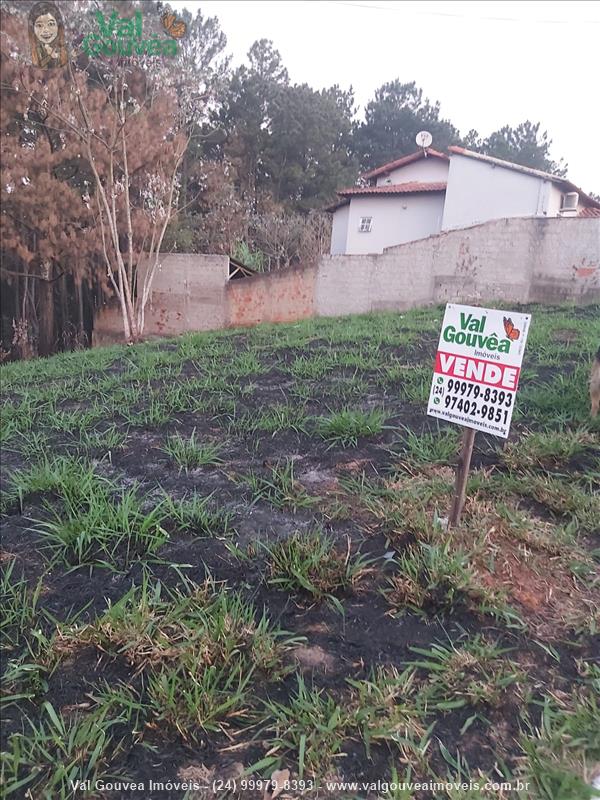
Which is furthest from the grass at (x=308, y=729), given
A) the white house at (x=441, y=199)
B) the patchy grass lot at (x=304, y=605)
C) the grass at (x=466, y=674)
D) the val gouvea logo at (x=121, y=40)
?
the white house at (x=441, y=199)

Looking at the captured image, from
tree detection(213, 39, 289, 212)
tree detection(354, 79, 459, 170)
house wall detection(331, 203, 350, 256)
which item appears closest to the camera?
house wall detection(331, 203, 350, 256)

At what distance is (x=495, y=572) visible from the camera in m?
2.07

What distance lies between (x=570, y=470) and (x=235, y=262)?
436 inches

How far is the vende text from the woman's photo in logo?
37.4 feet

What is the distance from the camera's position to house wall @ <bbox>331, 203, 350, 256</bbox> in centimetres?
1942

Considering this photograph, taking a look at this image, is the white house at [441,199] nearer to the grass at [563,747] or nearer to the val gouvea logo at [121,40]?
the val gouvea logo at [121,40]

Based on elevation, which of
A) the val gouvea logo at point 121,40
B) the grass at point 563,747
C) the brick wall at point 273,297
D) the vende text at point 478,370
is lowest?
the grass at point 563,747

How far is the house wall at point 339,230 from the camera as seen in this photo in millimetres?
19422

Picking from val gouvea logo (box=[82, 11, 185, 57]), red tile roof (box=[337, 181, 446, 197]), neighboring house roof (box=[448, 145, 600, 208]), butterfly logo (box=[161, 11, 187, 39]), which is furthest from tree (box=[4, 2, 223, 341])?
neighboring house roof (box=[448, 145, 600, 208])

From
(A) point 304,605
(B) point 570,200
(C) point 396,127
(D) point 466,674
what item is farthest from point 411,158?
(D) point 466,674

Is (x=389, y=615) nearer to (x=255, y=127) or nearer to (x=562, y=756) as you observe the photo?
(x=562, y=756)

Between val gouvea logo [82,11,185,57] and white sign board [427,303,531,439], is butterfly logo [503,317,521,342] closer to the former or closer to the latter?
white sign board [427,303,531,439]

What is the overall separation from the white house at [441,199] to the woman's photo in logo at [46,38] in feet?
31.0

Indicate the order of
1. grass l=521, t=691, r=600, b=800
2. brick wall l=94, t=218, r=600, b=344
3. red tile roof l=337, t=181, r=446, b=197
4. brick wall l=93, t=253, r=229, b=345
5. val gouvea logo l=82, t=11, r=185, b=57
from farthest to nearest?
1. red tile roof l=337, t=181, r=446, b=197
2. brick wall l=93, t=253, r=229, b=345
3. val gouvea logo l=82, t=11, r=185, b=57
4. brick wall l=94, t=218, r=600, b=344
5. grass l=521, t=691, r=600, b=800
